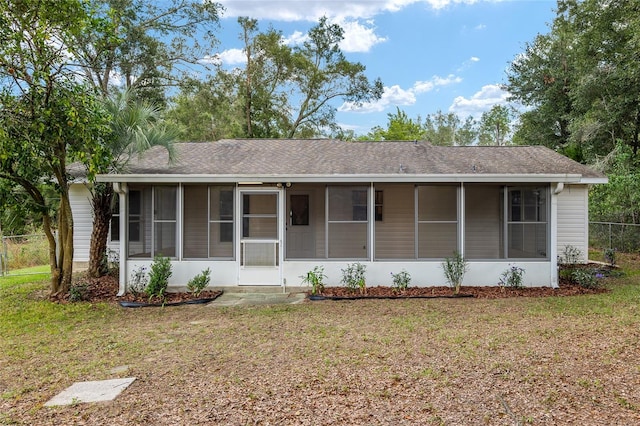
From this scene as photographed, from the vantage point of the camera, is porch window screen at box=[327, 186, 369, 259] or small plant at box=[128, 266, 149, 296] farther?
porch window screen at box=[327, 186, 369, 259]

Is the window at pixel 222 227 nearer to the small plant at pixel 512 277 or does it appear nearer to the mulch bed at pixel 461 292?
the mulch bed at pixel 461 292

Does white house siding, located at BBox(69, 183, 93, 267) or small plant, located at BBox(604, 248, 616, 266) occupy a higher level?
white house siding, located at BBox(69, 183, 93, 267)

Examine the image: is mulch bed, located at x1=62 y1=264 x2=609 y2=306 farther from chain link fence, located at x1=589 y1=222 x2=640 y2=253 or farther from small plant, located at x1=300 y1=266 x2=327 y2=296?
chain link fence, located at x1=589 y1=222 x2=640 y2=253

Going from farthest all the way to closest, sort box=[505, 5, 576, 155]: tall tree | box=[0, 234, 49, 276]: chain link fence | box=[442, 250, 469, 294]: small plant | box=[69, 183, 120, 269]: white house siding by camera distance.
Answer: box=[505, 5, 576, 155]: tall tree → box=[0, 234, 49, 276]: chain link fence → box=[69, 183, 120, 269]: white house siding → box=[442, 250, 469, 294]: small plant

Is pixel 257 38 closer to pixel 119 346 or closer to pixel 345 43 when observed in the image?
pixel 345 43

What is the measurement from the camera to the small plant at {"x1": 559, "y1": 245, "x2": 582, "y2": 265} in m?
11.3

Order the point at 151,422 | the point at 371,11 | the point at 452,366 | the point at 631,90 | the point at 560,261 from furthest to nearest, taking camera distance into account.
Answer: the point at 371,11 < the point at 631,90 < the point at 560,261 < the point at 452,366 < the point at 151,422

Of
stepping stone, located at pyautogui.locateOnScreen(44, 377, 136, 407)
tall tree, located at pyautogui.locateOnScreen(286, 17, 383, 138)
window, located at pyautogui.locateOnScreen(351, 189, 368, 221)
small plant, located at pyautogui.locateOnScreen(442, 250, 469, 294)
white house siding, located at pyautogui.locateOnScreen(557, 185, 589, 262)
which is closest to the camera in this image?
stepping stone, located at pyautogui.locateOnScreen(44, 377, 136, 407)

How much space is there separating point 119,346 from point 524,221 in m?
7.72

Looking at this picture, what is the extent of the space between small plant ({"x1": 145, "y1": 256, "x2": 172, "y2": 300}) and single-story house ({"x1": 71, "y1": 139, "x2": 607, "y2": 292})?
418mm

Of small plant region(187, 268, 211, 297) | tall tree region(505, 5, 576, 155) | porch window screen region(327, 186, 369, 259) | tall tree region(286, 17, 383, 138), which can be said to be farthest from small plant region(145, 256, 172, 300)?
tall tree region(505, 5, 576, 155)

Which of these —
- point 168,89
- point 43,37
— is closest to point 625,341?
point 43,37

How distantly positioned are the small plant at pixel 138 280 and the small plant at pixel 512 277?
730 centimetres

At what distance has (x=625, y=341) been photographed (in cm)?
469
